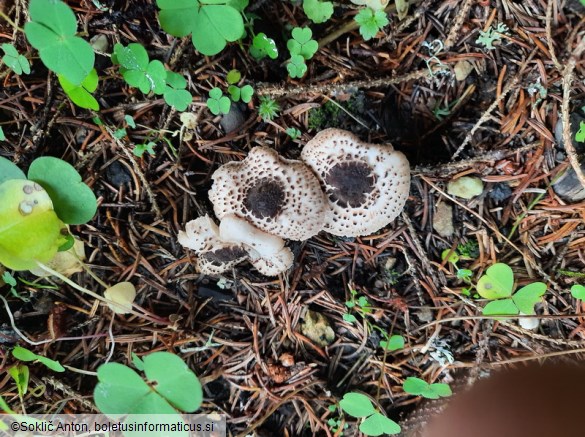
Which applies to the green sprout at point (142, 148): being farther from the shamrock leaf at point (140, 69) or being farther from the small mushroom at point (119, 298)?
the small mushroom at point (119, 298)

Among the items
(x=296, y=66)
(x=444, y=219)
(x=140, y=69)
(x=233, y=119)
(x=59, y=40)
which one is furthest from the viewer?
(x=444, y=219)

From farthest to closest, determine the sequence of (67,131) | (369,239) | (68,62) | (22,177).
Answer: (369,239), (67,131), (22,177), (68,62)

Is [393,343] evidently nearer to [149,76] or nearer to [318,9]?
[318,9]

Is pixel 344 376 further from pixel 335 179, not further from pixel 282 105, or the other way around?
pixel 282 105

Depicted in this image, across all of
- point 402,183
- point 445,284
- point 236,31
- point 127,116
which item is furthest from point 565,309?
point 127,116

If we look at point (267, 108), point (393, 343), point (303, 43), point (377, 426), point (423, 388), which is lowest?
point (377, 426)

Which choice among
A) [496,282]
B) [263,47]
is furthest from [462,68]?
[496,282]

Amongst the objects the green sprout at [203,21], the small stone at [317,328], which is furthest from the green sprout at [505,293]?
the green sprout at [203,21]
